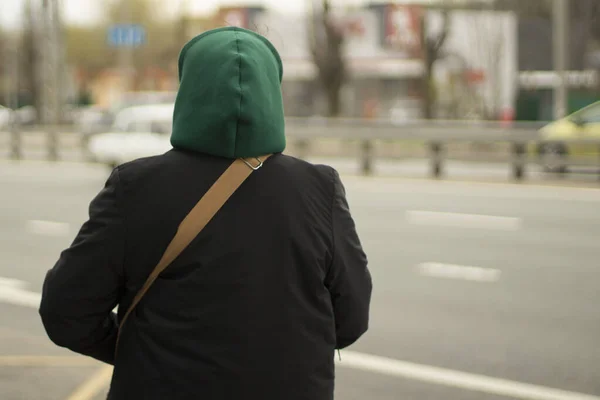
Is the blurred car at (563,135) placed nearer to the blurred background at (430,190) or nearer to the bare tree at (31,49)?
the blurred background at (430,190)

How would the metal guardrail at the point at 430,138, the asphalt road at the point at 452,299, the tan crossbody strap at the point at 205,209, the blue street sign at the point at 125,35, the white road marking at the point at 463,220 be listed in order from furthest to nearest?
the blue street sign at the point at 125,35 < the metal guardrail at the point at 430,138 < the white road marking at the point at 463,220 < the asphalt road at the point at 452,299 < the tan crossbody strap at the point at 205,209

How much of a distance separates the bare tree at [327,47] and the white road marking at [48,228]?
24589 millimetres

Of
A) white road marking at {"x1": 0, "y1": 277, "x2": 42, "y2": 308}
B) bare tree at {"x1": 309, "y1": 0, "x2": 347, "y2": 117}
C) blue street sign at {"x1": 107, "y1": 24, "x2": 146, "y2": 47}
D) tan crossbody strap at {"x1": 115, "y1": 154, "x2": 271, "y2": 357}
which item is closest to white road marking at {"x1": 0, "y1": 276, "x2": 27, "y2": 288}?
white road marking at {"x1": 0, "y1": 277, "x2": 42, "y2": 308}

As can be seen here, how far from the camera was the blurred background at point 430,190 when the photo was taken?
638 centimetres

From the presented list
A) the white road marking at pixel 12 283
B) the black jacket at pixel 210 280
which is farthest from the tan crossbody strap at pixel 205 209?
the white road marking at pixel 12 283

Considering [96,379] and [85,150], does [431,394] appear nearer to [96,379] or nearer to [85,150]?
[96,379]

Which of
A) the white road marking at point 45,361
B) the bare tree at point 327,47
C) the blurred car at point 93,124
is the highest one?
the bare tree at point 327,47

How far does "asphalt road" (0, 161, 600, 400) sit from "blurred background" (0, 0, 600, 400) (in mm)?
23

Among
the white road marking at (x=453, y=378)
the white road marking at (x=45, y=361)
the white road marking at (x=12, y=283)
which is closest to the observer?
the white road marking at (x=453, y=378)

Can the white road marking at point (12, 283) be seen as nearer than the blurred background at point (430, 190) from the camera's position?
No

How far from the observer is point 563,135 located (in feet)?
69.2

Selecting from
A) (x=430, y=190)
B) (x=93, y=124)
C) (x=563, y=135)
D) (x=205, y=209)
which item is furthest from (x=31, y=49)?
(x=205, y=209)

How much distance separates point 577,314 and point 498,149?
16.4 metres

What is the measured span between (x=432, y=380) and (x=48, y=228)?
858 cm
